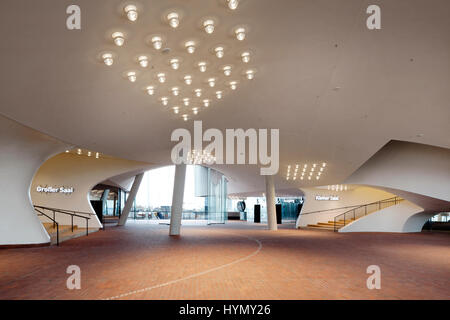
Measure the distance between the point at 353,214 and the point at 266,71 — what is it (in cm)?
2154

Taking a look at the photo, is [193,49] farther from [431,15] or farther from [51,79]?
[431,15]

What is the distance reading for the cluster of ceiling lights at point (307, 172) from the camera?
856 inches

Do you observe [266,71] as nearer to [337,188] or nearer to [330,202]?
[337,188]

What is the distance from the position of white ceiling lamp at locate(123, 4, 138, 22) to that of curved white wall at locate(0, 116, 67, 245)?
8.76 meters

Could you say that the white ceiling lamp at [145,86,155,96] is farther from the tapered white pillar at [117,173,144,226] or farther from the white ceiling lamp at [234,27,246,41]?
the tapered white pillar at [117,173,144,226]

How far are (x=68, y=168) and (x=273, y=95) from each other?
17716 millimetres

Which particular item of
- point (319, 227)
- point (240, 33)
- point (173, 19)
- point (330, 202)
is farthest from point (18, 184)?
point (330, 202)

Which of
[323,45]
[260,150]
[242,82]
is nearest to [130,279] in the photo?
[242,82]

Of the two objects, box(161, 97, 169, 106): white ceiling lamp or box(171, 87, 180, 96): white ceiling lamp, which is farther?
box(161, 97, 169, 106): white ceiling lamp

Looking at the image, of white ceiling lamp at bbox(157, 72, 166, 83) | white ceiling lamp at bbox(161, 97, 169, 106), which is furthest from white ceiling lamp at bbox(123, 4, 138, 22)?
white ceiling lamp at bbox(161, 97, 169, 106)

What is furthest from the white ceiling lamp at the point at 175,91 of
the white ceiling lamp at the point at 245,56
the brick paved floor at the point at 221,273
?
the brick paved floor at the point at 221,273

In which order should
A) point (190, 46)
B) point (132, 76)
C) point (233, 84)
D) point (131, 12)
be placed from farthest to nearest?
point (233, 84), point (132, 76), point (190, 46), point (131, 12)

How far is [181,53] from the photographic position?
801cm

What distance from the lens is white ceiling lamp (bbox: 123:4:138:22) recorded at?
20.2ft
